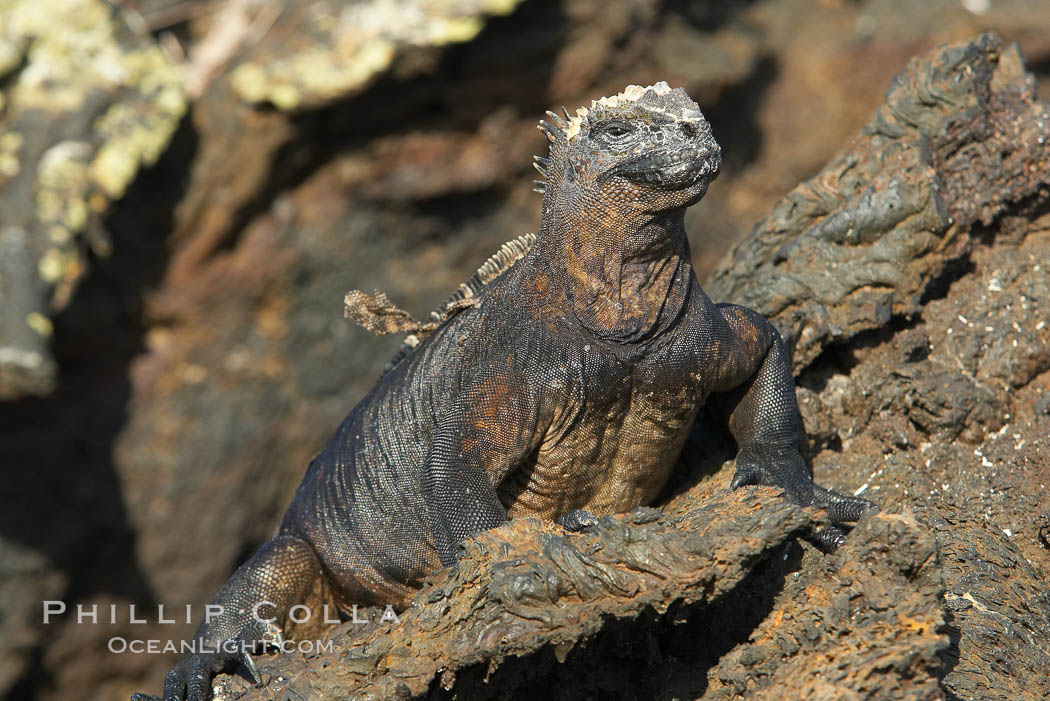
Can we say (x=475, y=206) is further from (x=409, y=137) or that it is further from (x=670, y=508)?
(x=670, y=508)

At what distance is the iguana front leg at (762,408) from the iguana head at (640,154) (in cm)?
59

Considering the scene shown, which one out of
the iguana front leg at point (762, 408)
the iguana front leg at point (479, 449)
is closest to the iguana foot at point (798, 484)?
the iguana front leg at point (762, 408)

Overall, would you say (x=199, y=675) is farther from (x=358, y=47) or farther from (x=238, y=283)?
(x=358, y=47)

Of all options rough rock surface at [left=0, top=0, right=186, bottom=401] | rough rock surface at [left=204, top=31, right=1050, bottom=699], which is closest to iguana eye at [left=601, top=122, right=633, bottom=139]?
rough rock surface at [left=204, top=31, right=1050, bottom=699]

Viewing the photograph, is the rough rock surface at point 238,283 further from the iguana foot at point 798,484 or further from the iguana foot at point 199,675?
the iguana foot at point 798,484

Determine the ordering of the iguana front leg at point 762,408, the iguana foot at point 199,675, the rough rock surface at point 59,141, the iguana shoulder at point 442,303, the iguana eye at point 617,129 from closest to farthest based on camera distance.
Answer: the iguana eye at point 617,129 → the iguana front leg at point 762,408 → the iguana foot at point 199,675 → the iguana shoulder at point 442,303 → the rough rock surface at point 59,141

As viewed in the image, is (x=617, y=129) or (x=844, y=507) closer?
(x=617, y=129)

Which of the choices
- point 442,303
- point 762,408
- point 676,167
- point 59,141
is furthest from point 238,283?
point 676,167

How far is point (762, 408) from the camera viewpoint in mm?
4047

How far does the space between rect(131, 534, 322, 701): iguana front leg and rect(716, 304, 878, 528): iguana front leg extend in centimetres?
165

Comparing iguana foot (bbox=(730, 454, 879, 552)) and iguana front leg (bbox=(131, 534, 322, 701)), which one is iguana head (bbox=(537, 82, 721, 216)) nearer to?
iguana foot (bbox=(730, 454, 879, 552))

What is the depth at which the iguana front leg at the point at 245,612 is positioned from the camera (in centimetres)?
409

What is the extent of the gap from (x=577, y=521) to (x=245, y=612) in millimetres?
1395

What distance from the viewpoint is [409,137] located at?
31.5ft
